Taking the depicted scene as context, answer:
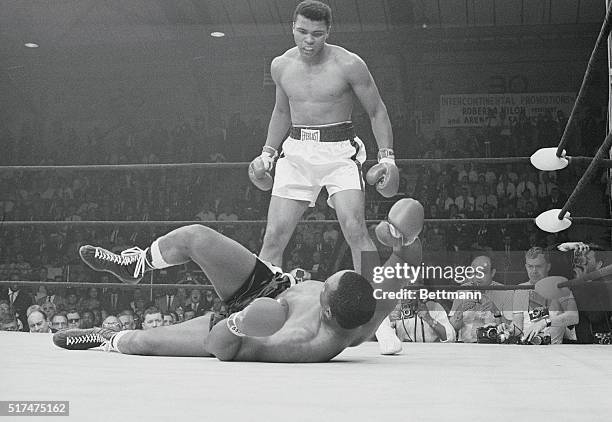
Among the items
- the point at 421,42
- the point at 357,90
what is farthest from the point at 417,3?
the point at 357,90

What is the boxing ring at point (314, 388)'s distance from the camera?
790 millimetres

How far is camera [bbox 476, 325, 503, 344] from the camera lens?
3191 millimetres

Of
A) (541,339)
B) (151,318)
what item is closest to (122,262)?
(541,339)

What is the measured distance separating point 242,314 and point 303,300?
251 millimetres

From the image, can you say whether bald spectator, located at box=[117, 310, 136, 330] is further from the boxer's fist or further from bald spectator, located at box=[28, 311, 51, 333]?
the boxer's fist

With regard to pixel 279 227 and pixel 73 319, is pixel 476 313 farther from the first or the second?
pixel 73 319

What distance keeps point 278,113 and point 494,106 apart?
4.01 meters

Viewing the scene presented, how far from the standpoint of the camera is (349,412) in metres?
0.80

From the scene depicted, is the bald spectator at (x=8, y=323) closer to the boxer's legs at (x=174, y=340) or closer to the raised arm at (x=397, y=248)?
the boxer's legs at (x=174, y=340)

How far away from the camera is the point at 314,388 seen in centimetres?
104

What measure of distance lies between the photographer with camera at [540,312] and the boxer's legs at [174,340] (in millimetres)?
1647

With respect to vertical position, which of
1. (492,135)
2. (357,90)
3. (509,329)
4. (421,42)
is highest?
(421,42)

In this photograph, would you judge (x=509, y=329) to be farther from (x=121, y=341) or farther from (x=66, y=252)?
(x=66, y=252)

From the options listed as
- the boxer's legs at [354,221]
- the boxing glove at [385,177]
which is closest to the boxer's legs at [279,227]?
the boxer's legs at [354,221]
